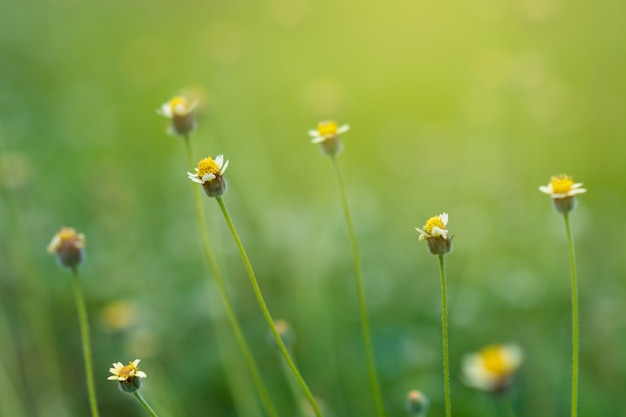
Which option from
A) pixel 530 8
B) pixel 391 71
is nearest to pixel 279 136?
pixel 391 71

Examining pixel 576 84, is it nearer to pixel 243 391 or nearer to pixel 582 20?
pixel 582 20

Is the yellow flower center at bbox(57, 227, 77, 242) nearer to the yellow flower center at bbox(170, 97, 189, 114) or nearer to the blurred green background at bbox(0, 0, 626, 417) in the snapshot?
the yellow flower center at bbox(170, 97, 189, 114)

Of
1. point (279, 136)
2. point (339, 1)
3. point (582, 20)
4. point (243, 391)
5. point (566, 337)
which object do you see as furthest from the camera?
point (339, 1)

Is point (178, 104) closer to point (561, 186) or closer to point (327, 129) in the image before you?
point (327, 129)

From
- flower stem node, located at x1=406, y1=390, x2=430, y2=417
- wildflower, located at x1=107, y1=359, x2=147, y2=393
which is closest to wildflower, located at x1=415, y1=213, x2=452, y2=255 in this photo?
flower stem node, located at x1=406, y1=390, x2=430, y2=417

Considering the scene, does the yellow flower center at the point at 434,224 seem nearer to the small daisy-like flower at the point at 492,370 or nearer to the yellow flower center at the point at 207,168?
the yellow flower center at the point at 207,168

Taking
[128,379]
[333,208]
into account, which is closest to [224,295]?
[128,379]

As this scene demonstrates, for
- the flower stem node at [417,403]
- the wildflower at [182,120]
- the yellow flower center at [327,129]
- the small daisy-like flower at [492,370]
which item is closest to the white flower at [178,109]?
the wildflower at [182,120]

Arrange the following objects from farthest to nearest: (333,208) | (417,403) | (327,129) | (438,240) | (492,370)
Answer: (333,208)
(492,370)
(327,129)
(417,403)
(438,240)
